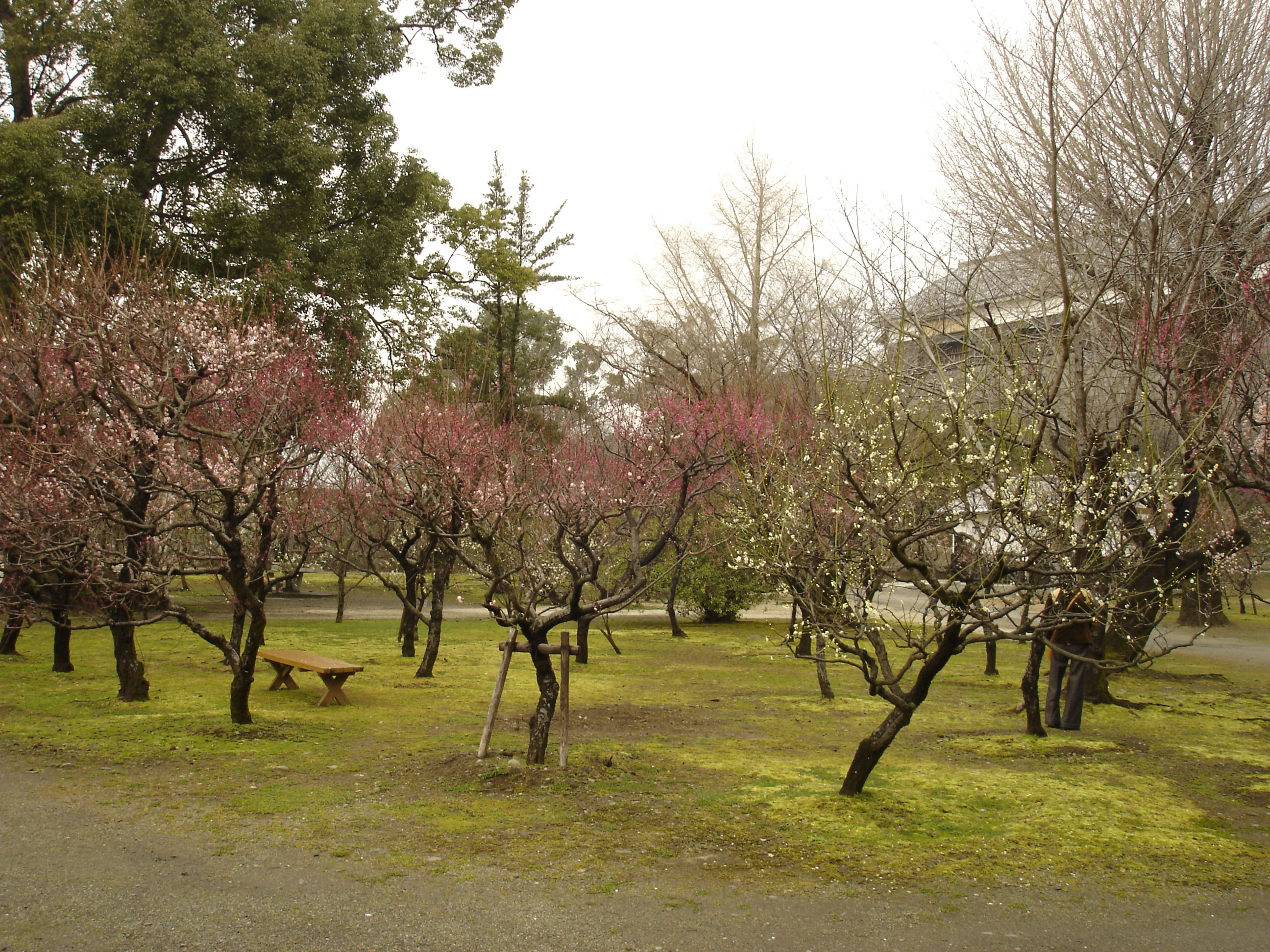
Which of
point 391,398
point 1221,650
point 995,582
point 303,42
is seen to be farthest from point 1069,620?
point 303,42

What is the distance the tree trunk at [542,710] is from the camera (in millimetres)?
6965

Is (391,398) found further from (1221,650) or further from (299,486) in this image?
(1221,650)

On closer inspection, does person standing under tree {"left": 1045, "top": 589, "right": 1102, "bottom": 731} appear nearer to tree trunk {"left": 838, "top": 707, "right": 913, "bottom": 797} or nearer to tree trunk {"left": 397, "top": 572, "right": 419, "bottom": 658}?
tree trunk {"left": 838, "top": 707, "right": 913, "bottom": 797}

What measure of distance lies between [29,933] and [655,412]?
10508mm

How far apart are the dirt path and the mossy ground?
0.81 feet

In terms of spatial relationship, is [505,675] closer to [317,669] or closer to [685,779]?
[685,779]

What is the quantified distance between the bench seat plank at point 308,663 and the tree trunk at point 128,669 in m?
1.36

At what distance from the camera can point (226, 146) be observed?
16922mm

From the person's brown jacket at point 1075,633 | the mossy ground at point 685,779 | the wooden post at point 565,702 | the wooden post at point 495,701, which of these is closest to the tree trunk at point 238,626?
the mossy ground at point 685,779

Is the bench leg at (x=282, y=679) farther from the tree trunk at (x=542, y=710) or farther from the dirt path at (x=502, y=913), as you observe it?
the dirt path at (x=502, y=913)

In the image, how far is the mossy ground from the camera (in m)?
5.21

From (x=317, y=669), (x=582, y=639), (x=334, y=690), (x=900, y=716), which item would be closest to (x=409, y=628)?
(x=582, y=639)

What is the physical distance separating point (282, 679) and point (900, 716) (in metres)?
7.65

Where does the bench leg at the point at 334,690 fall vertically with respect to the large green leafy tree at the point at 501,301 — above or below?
below
